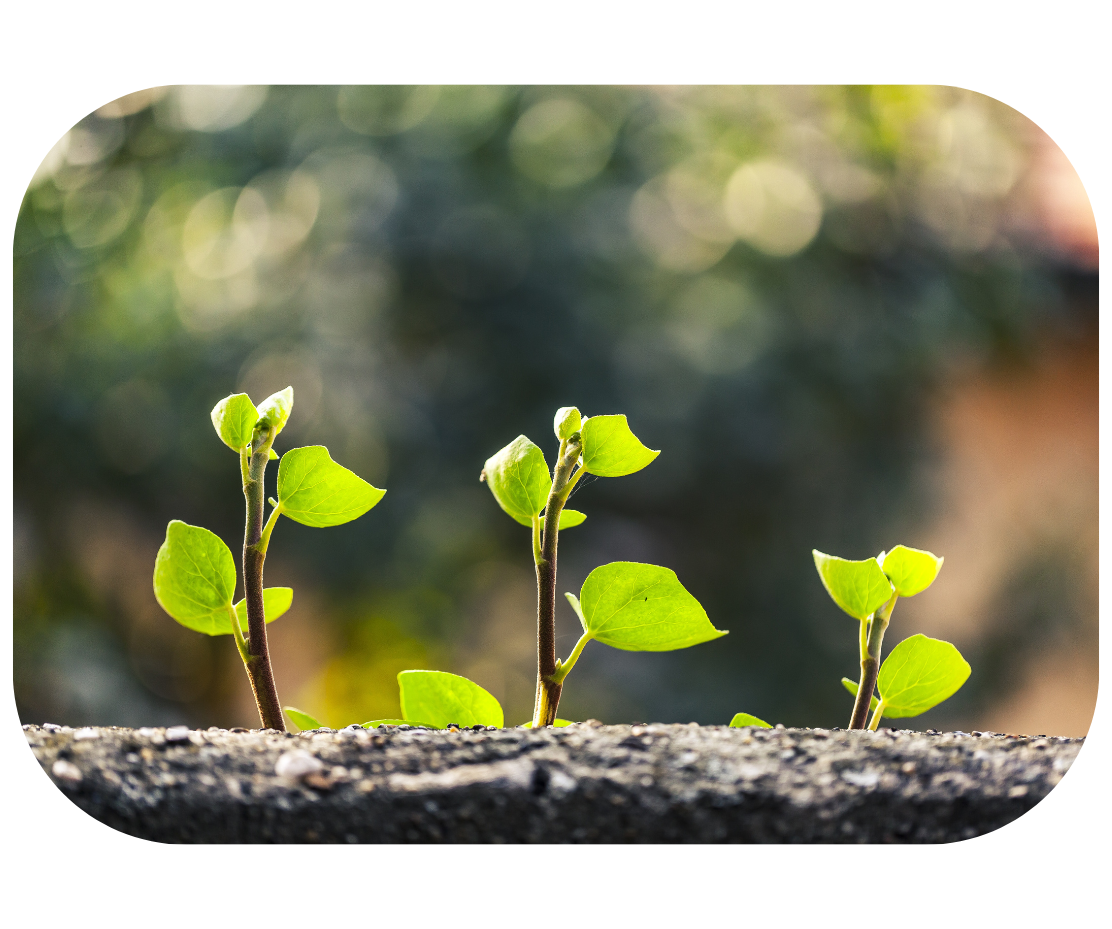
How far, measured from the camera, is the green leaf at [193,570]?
1.14 feet

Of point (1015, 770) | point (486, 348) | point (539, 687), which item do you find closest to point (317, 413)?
point (486, 348)

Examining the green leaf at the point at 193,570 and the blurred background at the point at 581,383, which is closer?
the green leaf at the point at 193,570

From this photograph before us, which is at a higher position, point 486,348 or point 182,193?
point 182,193

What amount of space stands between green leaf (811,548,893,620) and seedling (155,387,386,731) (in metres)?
0.19

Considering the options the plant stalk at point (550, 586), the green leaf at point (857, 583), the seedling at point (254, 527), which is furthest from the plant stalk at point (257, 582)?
the green leaf at point (857, 583)

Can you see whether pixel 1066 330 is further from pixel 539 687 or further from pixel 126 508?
pixel 126 508

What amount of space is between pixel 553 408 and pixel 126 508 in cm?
59

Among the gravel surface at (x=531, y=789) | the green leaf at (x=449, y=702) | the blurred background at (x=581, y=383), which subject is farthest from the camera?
the blurred background at (x=581, y=383)

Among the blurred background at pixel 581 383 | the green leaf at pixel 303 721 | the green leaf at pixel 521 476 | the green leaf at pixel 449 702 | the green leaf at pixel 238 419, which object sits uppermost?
the blurred background at pixel 581 383

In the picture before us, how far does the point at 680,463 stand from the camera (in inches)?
44.7

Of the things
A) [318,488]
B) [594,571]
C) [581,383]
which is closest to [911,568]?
[594,571]

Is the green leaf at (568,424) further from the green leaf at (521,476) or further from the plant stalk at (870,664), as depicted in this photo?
the plant stalk at (870,664)

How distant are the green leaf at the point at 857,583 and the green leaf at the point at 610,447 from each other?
0.31ft

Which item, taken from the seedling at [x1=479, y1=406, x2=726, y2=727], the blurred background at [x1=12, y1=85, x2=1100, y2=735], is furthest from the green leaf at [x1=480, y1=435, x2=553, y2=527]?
the blurred background at [x1=12, y1=85, x2=1100, y2=735]
